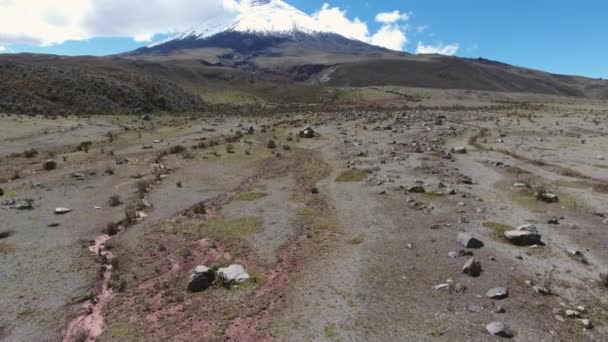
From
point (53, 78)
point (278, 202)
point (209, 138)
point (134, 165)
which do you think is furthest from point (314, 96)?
point (278, 202)

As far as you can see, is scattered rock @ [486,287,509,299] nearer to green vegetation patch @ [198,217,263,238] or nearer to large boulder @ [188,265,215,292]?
large boulder @ [188,265,215,292]

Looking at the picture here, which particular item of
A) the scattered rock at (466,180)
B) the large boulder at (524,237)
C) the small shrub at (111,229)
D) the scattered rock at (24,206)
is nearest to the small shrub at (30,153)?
the scattered rock at (24,206)

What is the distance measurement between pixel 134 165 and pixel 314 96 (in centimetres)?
10841

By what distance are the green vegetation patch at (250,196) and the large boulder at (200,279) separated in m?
10.5

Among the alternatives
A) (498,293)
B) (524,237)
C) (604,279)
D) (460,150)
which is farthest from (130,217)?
(460,150)

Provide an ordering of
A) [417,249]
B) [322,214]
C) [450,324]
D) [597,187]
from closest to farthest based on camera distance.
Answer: [450,324] < [417,249] < [322,214] < [597,187]

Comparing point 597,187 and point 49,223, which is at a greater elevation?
point 597,187

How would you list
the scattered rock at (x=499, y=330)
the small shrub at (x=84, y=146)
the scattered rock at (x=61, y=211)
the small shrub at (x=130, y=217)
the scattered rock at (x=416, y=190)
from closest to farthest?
1. the scattered rock at (x=499, y=330)
2. the small shrub at (x=130, y=217)
3. the scattered rock at (x=61, y=211)
4. the scattered rock at (x=416, y=190)
5. the small shrub at (x=84, y=146)

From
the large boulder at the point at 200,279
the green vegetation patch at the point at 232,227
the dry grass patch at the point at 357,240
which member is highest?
the dry grass patch at the point at 357,240

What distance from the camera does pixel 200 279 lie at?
1491cm

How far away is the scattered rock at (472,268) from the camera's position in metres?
15.0

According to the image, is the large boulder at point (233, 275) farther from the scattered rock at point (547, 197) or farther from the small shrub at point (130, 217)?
the scattered rock at point (547, 197)

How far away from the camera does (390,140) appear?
156 feet

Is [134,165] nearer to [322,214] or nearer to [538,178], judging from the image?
[322,214]
